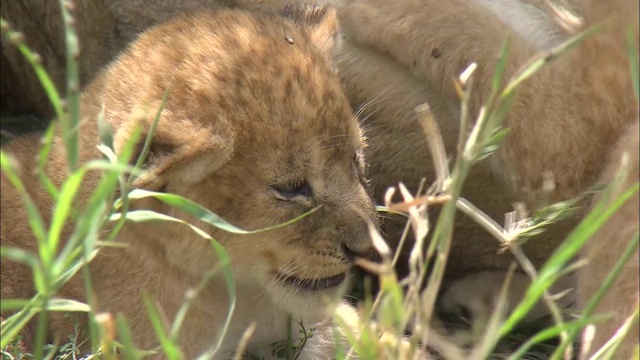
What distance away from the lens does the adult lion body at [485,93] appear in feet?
9.52

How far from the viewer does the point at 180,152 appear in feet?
7.64

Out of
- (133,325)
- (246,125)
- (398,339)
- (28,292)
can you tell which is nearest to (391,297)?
(398,339)

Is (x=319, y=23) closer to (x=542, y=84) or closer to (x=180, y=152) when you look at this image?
(x=542, y=84)

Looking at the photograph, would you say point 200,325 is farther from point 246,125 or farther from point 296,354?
point 246,125

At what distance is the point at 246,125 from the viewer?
2.50 metres

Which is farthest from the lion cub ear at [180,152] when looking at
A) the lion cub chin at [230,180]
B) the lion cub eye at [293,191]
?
the lion cub eye at [293,191]

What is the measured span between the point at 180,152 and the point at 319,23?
2.93 feet

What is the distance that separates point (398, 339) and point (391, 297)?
0.10m

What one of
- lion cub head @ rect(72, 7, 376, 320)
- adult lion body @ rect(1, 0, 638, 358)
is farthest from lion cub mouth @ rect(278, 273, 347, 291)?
adult lion body @ rect(1, 0, 638, 358)

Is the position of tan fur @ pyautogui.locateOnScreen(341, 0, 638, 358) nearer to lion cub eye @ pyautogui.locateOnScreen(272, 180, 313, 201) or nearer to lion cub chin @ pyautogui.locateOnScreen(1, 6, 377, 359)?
lion cub chin @ pyautogui.locateOnScreen(1, 6, 377, 359)

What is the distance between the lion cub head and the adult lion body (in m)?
0.50

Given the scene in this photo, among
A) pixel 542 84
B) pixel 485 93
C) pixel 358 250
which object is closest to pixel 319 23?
pixel 485 93

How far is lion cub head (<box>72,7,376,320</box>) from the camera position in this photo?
97.6 inches

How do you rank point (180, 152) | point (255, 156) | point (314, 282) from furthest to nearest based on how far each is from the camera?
point (314, 282)
point (255, 156)
point (180, 152)
